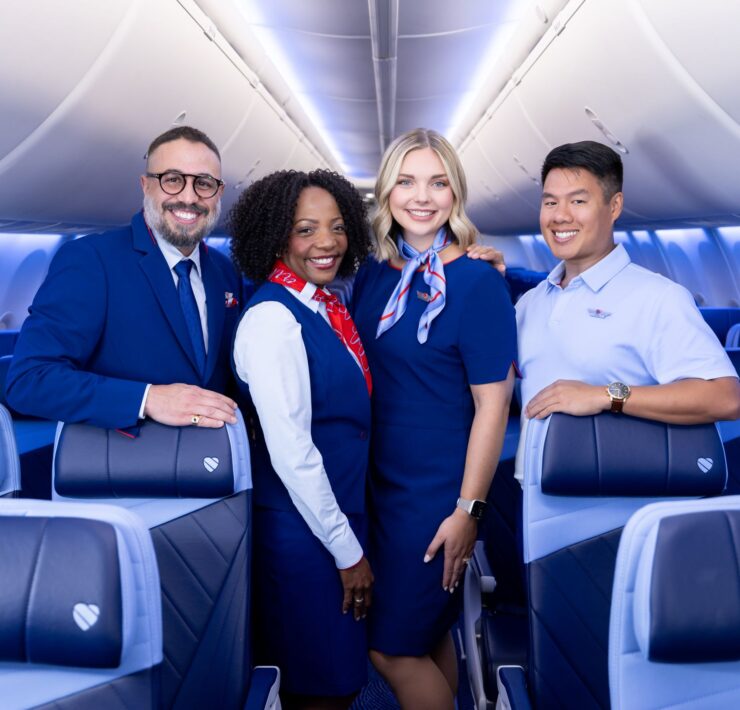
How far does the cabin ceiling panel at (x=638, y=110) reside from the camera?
9.61 ft

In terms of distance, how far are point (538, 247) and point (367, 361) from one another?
47.2 feet

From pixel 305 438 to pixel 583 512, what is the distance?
2.39 ft

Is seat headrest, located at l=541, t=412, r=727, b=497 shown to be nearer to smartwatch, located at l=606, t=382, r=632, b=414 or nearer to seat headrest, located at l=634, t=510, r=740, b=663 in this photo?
smartwatch, located at l=606, t=382, r=632, b=414

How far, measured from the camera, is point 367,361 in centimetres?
200

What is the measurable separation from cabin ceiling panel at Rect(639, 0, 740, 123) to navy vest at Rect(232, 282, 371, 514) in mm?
1651

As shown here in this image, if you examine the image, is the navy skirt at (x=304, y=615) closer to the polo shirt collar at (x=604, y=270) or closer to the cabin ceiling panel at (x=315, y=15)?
the polo shirt collar at (x=604, y=270)

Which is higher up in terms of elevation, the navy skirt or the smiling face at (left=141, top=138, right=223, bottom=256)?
the smiling face at (left=141, top=138, right=223, bottom=256)

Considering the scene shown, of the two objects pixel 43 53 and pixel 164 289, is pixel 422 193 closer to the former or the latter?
pixel 164 289

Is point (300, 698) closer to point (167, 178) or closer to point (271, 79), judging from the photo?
point (167, 178)

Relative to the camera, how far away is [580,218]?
2195 millimetres

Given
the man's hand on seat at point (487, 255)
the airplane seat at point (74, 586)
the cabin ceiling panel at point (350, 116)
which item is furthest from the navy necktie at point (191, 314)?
the cabin ceiling panel at point (350, 116)

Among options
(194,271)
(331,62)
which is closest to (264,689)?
(194,271)

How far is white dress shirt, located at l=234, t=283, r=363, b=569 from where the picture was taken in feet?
5.53

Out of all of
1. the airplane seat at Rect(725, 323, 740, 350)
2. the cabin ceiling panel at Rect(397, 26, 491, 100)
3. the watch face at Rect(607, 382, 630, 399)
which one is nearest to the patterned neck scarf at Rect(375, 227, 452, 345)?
the watch face at Rect(607, 382, 630, 399)
